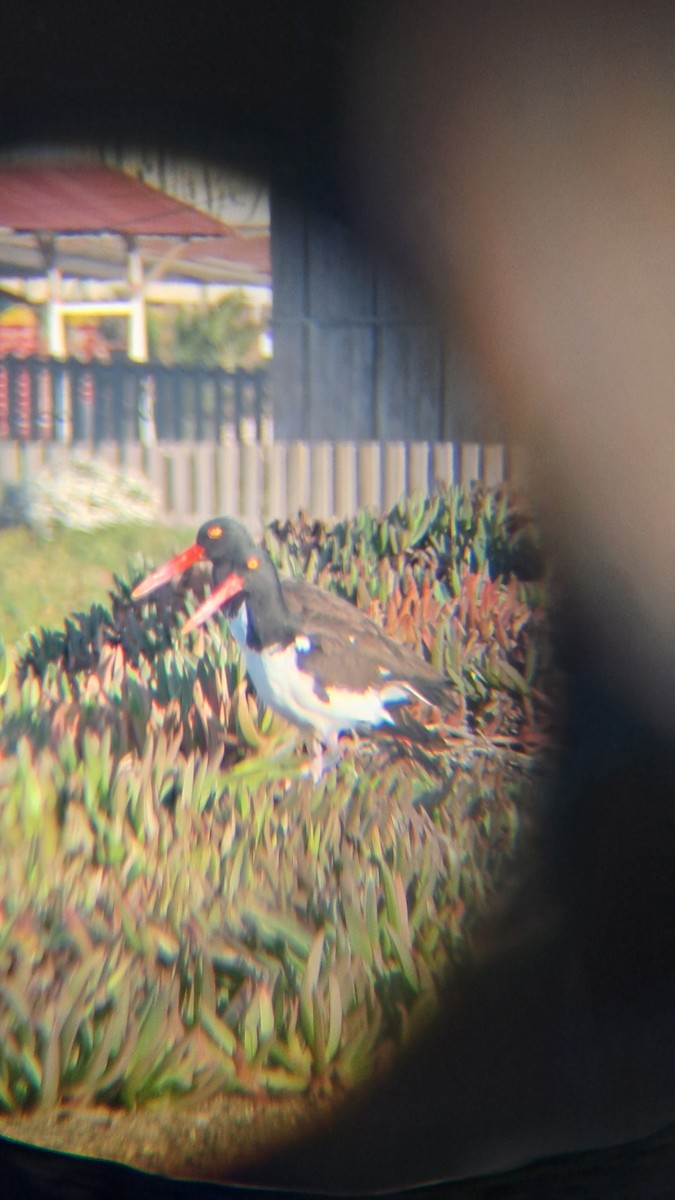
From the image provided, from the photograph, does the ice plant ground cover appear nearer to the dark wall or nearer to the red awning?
the dark wall

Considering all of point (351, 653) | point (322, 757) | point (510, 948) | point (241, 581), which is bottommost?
point (510, 948)

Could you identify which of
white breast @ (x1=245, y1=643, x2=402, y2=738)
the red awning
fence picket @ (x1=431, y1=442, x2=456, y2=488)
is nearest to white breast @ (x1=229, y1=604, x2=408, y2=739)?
white breast @ (x1=245, y1=643, x2=402, y2=738)

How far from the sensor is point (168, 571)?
1.87 metres

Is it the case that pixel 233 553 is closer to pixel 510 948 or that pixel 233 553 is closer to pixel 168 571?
pixel 168 571

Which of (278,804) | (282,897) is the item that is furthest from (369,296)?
(282,897)

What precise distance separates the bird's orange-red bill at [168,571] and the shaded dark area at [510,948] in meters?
0.56

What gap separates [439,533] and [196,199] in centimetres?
62

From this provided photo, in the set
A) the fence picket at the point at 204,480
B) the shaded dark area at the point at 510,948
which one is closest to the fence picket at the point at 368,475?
the fence picket at the point at 204,480

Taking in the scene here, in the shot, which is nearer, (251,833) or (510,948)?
(251,833)

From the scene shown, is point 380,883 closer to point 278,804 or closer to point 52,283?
point 278,804

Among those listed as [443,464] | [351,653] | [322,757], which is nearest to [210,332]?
[443,464]

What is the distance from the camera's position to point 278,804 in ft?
6.13

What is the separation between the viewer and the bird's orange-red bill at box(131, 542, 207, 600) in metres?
1.86

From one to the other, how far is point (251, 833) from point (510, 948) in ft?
1.49
